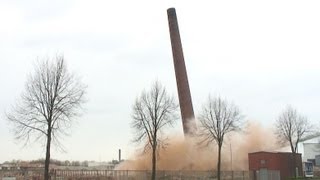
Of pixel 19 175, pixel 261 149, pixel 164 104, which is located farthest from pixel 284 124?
pixel 19 175

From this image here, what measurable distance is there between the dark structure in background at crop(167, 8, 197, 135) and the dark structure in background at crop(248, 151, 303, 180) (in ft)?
37.3

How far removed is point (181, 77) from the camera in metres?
81.1

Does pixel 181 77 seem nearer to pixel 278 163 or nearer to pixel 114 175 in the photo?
pixel 278 163

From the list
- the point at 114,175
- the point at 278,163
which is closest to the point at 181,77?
the point at 278,163

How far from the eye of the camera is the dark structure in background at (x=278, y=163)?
249ft

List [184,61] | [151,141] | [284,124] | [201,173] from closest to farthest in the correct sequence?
1. [151,141]
2. [201,173]
3. [284,124]
4. [184,61]

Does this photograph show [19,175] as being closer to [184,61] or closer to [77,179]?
[77,179]

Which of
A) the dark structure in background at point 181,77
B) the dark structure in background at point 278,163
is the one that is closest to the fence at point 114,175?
the dark structure in background at point 278,163

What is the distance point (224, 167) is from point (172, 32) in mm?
24863

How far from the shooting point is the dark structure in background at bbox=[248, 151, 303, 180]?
7581 centimetres

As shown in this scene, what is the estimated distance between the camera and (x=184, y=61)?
82.2m

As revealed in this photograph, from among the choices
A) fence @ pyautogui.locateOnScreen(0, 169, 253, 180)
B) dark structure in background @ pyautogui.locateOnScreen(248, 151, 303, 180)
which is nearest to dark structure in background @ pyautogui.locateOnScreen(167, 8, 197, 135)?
dark structure in background @ pyautogui.locateOnScreen(248, 151, 303, 180)

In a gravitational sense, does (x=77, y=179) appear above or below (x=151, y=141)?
below

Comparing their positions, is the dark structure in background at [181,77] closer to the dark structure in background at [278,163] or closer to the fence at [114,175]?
the dark structure in background at [278,163]
